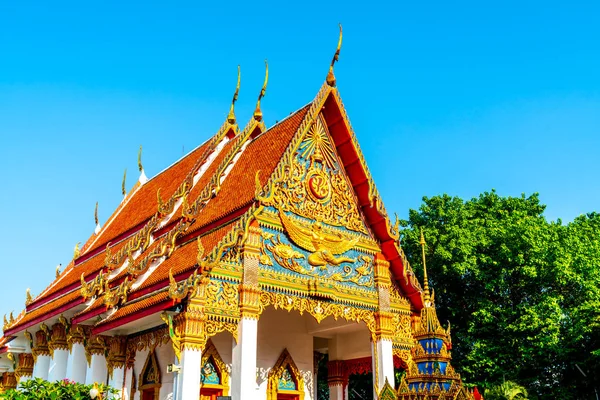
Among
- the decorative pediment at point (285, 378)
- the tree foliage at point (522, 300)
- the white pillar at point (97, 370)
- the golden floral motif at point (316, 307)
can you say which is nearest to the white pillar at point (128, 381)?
the white pillar at point (97, 370)

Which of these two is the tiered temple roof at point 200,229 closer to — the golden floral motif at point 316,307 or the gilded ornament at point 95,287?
the gilded ornament at point 95,287

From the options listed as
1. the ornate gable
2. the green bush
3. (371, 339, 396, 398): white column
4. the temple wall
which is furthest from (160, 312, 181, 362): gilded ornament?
(371, 339, 396, 398): white column

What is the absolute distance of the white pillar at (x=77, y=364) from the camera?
12096mm

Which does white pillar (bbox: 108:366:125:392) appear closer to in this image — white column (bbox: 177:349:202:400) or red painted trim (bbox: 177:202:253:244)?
red painted trim (bbox: 177:202:253:244)

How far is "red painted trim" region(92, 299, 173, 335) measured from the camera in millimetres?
9578

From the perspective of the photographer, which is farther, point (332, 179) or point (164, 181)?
point (164, 181)

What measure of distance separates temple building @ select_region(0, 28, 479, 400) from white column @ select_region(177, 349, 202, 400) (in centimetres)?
2

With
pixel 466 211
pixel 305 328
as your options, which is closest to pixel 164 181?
pixel 305 328

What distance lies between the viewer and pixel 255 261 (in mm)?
10430

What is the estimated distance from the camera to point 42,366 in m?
14.0

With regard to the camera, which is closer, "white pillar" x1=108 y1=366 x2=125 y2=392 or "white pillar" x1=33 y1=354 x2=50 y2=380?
"white pillar" x1=108 y1=366 x2=125 y2=392

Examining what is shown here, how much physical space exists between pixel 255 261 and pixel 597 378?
13.2 metres

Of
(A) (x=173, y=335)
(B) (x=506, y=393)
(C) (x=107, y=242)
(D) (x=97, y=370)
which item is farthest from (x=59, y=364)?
(B) (x=506, y=393)

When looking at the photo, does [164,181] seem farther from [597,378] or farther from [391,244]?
[597,378]
